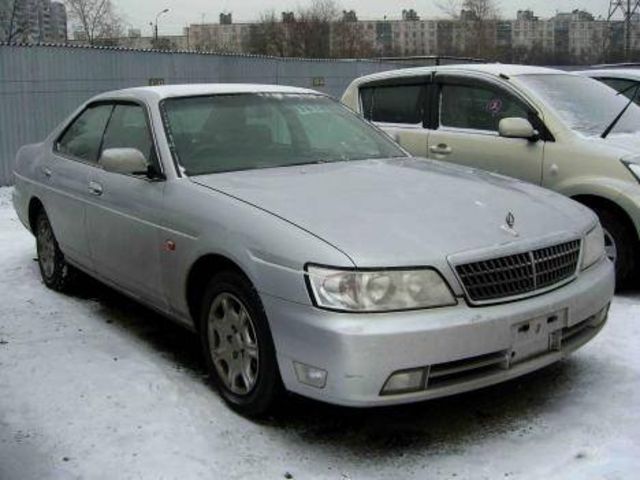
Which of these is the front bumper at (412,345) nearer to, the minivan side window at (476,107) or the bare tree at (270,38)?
the minivan side window at (476,107)

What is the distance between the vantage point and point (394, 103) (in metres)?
7.36

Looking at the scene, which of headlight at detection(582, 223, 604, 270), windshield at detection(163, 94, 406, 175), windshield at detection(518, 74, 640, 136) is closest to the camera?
headlight at detection(582, 223, 604, 270)

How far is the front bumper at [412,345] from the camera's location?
3.07m

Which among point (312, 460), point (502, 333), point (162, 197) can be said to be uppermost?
point (162, 197)

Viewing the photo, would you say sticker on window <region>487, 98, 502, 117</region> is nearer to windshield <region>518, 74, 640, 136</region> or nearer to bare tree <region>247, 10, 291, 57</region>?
windshield <region>518, 74, 640, 136</region>

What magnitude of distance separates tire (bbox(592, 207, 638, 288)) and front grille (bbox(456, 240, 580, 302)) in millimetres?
2084

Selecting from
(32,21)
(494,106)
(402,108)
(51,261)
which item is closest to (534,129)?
(494,106)

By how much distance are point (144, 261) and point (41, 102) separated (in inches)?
366

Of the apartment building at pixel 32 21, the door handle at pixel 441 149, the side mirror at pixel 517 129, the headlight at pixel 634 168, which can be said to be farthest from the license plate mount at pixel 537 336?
the apartment building at pixel 32 21

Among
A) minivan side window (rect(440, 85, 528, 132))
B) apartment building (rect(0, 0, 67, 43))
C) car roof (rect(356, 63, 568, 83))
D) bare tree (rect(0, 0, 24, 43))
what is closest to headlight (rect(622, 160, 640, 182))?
minivan side window (rect(440, 85, 528, 132))

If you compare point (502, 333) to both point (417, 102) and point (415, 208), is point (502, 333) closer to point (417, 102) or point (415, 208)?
point (415, 208)

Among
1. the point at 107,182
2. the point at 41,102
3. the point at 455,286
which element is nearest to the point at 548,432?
the point at 455,286

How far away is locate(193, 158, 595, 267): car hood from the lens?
328 centimetres

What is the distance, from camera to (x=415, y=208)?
3.62m
